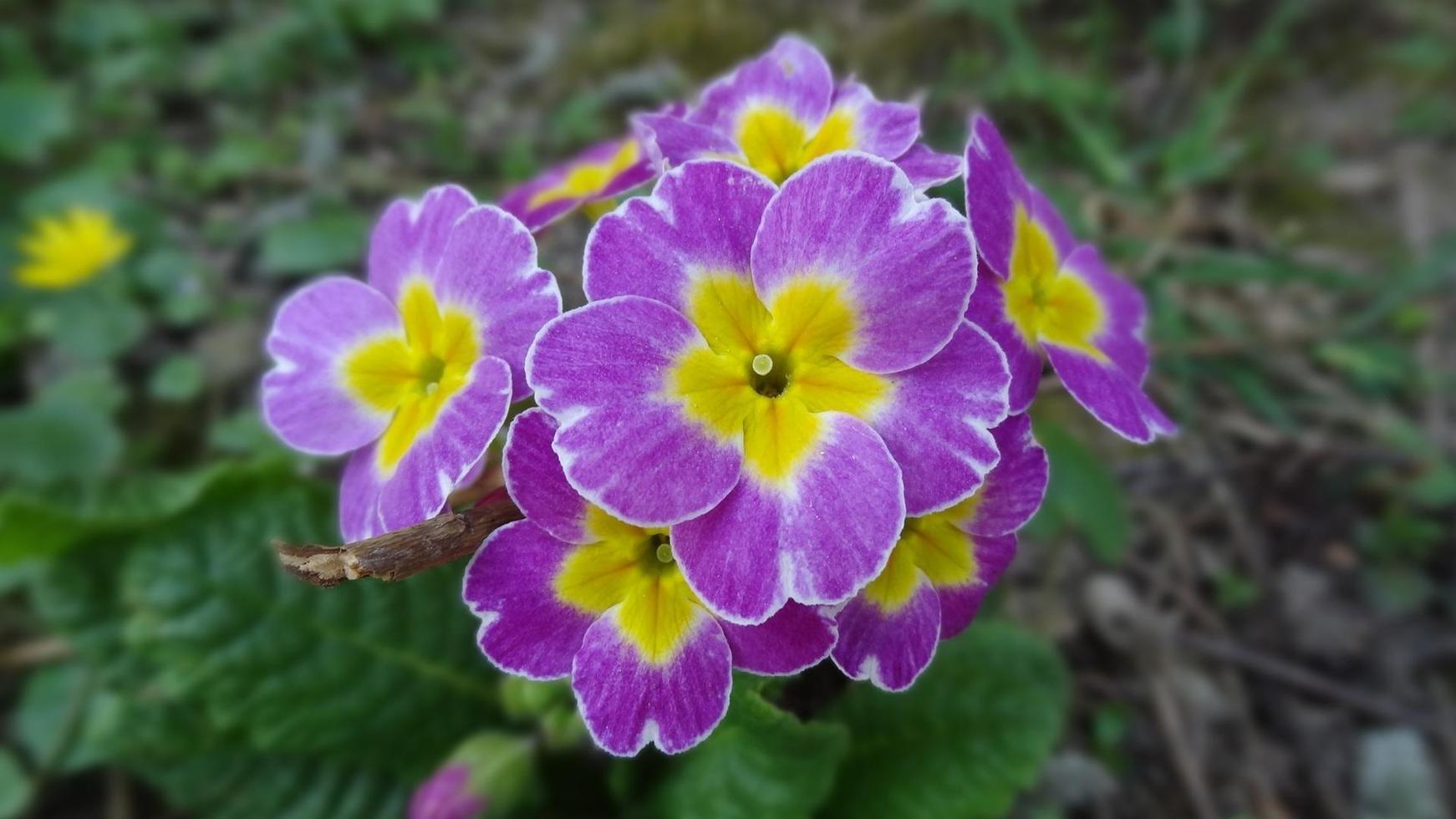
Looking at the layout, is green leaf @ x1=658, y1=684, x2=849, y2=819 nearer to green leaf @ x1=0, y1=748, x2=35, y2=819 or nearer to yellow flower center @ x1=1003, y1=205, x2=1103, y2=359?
yellow flower center @ x1=1003, y1=205, x2=1103, y2=359

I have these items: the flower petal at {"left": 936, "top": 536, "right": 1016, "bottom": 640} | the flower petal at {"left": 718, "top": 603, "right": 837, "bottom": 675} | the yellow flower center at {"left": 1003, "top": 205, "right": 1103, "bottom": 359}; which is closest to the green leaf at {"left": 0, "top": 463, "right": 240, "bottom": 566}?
the flower petal at {"left": 718, "top": 603, "right": 837, "bottom": 675}

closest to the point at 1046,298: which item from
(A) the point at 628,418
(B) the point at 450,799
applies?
(A) the point at 628,418

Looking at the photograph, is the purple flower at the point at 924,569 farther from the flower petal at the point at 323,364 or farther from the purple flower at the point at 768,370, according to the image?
the flower petal at the point at 323,364

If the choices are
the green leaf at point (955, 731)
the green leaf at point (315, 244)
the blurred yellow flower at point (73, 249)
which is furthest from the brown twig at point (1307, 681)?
the blurred yellow flower at point (73, 249)

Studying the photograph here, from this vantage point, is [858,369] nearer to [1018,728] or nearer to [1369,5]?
[1018,728]

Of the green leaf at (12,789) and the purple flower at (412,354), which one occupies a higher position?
the purple flower at (412,354)
